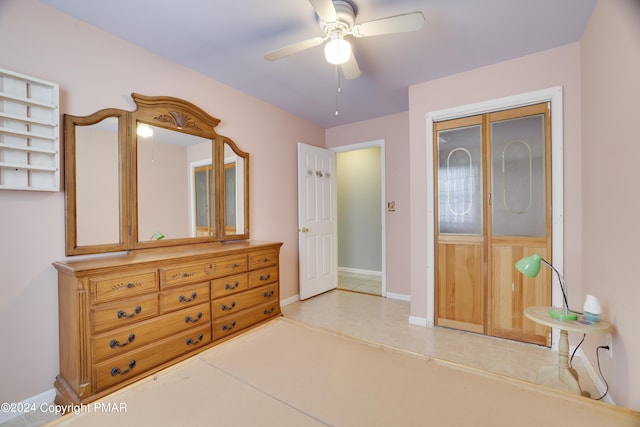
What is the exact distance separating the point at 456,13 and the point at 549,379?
2.57 m

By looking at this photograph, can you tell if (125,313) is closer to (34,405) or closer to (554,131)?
(34,405)

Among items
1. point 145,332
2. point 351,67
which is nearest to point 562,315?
point 351,67

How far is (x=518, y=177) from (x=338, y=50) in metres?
2.02

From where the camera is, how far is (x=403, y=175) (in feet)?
13.0

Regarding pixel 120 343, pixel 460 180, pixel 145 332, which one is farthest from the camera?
pixel 460 180

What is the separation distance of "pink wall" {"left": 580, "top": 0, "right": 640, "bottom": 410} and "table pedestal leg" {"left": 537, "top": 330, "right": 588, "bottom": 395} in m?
0.19

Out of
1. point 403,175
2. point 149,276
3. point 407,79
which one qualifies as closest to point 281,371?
point 149,276

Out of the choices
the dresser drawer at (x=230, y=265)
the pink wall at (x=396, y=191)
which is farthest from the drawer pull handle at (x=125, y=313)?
the pink wall at (x=396, y=191)

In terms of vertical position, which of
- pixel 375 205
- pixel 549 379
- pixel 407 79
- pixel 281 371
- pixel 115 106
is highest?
pixel 407 79

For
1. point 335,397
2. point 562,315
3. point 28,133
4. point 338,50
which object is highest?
point 338,50

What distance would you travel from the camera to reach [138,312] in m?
1.88

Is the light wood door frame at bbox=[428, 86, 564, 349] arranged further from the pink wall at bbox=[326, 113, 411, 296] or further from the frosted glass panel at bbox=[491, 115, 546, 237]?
the pink wall at bbox=[326, 113, 411, 296]

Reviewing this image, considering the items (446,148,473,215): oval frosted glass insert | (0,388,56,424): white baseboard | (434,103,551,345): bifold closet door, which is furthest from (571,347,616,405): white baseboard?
(0,388,56,424): white baseboard

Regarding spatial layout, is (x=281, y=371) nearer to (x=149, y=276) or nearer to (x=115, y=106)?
(x=149, y=276)
